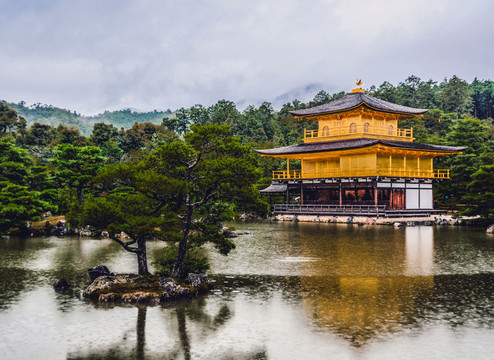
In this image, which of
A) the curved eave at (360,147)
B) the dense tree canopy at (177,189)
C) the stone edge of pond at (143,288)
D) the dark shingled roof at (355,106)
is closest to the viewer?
the stone edge of pond at (143,288)

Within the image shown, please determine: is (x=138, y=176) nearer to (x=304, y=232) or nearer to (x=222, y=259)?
(x=222, y=259)

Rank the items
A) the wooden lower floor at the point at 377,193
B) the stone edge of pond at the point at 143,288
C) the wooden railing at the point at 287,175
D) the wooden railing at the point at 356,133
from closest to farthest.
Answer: the stone edge of pond at the point at 143,288
the wooden lower floor at the point at 377,193
the wooden railing at the point at 356,133
the wooden railing at the point at 287,175

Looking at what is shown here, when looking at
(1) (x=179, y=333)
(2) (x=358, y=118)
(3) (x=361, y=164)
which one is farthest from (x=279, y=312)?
(2) (x=358, y=118)

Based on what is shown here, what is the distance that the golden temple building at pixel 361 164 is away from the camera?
5050cm

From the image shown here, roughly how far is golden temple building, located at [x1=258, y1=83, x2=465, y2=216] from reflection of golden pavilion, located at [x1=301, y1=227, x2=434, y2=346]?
2268 cm

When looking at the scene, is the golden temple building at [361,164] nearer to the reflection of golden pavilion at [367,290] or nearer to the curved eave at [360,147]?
the curved eave at [360,147]

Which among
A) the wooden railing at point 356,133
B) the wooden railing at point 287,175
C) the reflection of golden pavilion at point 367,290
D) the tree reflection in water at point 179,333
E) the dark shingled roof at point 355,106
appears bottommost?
the tree reflection in water at point 179,333

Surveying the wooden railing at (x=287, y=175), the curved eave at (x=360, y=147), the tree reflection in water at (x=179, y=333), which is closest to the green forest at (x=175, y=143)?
the wooden railing at (x=287, y=175)

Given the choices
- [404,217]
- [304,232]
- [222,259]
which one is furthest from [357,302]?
[404,217]

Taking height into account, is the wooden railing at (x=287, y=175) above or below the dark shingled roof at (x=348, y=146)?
below

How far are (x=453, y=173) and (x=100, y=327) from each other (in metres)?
51.2

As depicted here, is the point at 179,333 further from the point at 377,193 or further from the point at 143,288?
the point at 377,193

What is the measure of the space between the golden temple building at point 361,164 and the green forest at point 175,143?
174 inches

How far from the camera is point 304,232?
39312 millimetres
